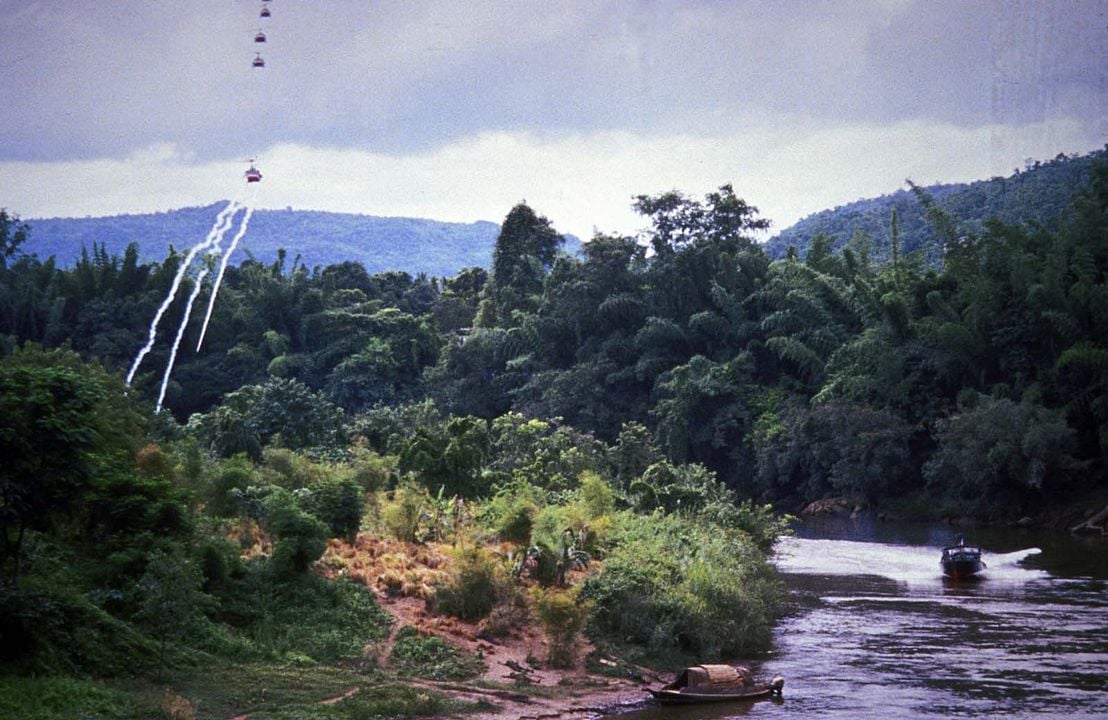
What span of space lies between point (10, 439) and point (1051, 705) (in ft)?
49.8

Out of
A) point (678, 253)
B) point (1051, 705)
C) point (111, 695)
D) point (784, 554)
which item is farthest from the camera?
point (678, 253)

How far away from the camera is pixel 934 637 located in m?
24.4

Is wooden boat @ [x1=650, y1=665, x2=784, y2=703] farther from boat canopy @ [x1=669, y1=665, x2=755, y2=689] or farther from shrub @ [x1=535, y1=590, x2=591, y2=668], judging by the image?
shrub @ [x1=535, y1=590, x2=591, y2=668]

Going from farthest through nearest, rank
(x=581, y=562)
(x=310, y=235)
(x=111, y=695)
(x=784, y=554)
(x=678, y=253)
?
(x=310, y=235)
(x=678, y=253)
(x=784, y=554)
(x=581, y=562)
(x=111, y=695)

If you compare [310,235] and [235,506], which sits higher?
[310,235]

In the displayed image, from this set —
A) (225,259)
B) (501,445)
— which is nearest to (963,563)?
(501,445)

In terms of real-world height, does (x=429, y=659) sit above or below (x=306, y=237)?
below

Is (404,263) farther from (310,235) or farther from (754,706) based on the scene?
(754,706)

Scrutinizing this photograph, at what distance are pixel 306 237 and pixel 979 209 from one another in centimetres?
9605

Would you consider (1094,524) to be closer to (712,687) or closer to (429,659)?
(712,687)

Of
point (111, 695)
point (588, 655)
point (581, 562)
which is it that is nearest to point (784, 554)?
point (581, 562)

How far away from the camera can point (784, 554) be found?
3850 cm

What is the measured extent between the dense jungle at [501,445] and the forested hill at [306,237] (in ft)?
156

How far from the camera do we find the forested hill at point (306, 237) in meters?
134
